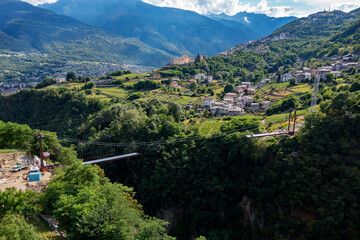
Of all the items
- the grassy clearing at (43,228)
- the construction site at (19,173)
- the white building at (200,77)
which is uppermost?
the white building at (200,77)

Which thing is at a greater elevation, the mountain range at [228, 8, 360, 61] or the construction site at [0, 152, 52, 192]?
the mountain range at [228, 8, 360, 61]

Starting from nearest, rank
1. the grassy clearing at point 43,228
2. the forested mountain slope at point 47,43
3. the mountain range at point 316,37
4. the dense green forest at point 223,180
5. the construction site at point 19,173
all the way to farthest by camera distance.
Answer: the grassy clearing at point 43,228, the dense green forest at point 223,180, the construction site at point 19,173, the mountain range at point 316,37, the forested mountain slope at point 47,43

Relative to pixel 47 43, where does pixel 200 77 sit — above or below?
below

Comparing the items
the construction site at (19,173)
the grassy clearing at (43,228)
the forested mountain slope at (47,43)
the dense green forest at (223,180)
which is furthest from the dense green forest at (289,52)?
the forested mountain slope at (47,43)

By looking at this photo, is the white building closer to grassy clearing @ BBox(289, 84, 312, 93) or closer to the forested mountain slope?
grassy clearing @ BBox(289, 84, 312, 93)

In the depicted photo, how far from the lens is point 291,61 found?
75.0 meters

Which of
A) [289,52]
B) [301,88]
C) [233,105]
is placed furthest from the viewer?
[289,52]

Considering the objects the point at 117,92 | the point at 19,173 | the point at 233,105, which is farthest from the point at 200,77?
the point at 19,173

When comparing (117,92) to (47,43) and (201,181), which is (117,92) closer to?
(201,181)

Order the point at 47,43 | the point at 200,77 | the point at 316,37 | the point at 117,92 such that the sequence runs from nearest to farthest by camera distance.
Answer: the point at 117,92 < the point at 200,77 < the point at 316,37 < the point at 47,43

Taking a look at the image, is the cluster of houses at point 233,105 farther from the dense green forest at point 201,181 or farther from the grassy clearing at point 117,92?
the grassy clearing at point 117,92

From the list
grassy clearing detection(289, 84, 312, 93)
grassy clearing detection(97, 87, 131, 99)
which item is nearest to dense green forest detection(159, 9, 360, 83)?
grassy clearing detection(289, 84, 312, 93)

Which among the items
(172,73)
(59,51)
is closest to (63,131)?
(172,73)

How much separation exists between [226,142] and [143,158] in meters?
9.82
